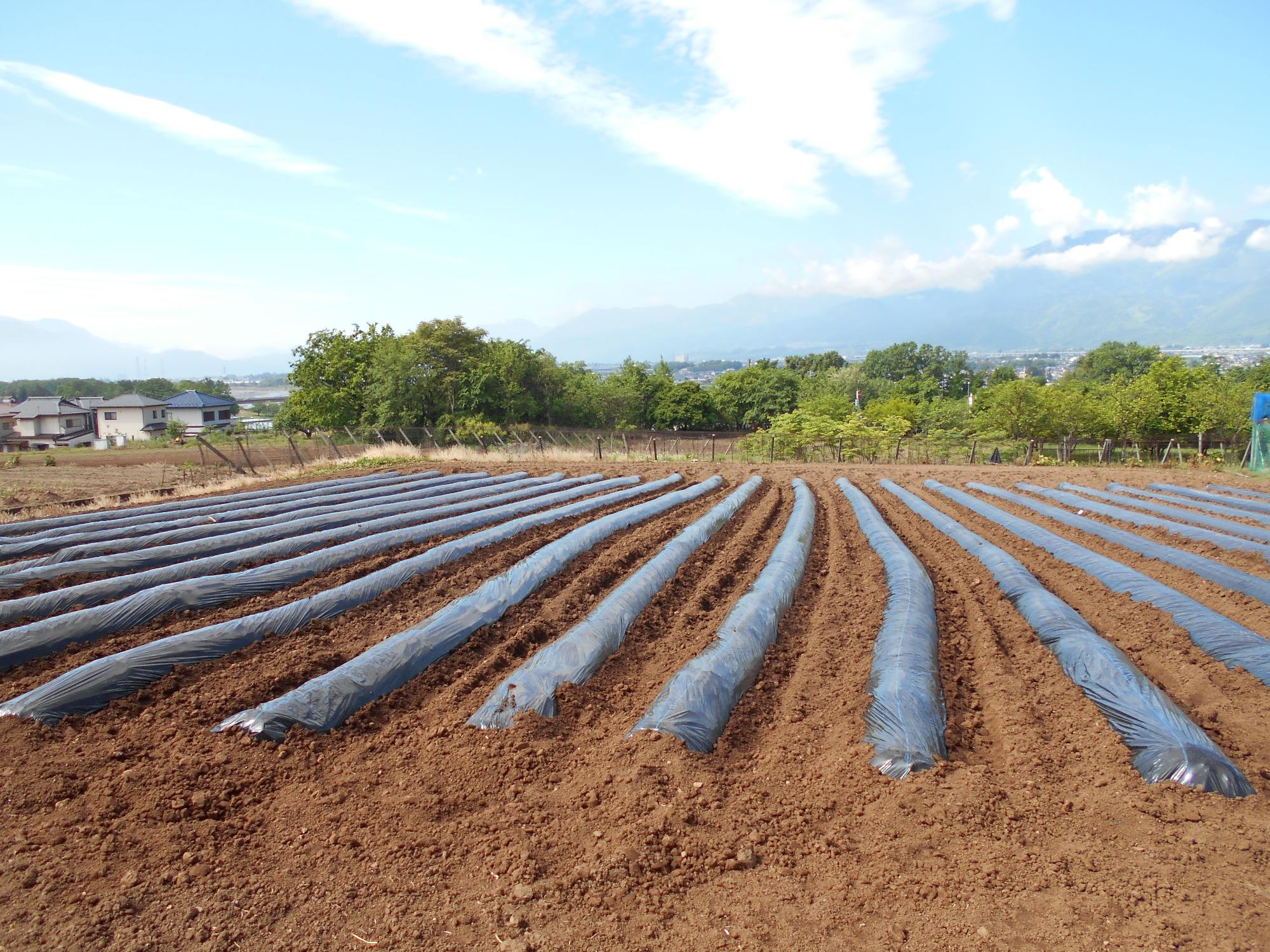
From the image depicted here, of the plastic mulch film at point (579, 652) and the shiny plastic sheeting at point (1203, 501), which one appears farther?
the shiny plastic sheeting at point (1203, 501)

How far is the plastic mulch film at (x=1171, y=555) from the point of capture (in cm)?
673

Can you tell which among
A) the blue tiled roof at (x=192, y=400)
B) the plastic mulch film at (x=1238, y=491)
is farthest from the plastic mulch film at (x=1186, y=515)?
the blue tiled roof at (x=192, y=400)

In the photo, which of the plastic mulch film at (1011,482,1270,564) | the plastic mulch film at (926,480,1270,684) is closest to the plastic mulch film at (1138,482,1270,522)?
the plastic mulch film at (1011,482,1270,564)

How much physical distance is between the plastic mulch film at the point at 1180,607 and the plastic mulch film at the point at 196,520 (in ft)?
34.6

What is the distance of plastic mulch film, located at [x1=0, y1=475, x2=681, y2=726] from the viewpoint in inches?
169

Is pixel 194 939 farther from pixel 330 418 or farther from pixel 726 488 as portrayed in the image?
pixel 330 418

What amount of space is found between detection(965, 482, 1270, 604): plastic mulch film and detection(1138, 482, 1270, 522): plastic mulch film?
2.61 metres

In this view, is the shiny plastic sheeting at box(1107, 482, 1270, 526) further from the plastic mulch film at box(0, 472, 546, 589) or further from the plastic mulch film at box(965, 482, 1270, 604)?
the plastic mulch film at box(0, 472, 546, 589)

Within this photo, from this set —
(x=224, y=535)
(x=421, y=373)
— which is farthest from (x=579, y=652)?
(x=421, y=373)

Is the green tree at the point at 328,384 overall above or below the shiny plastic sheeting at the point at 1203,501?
above

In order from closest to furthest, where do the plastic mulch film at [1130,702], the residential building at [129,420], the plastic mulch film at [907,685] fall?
the plastic mulch film at [1130,702], the plastic mulch film at [907,685], the residential building at [129,420]

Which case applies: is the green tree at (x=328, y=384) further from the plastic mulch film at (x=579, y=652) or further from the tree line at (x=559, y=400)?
the plastic mulch film at (x=579, y=652)

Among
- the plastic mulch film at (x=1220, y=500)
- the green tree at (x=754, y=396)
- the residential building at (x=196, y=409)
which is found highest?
the green tree at (x=754, y=396)

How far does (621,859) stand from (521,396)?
3105 centimetres
